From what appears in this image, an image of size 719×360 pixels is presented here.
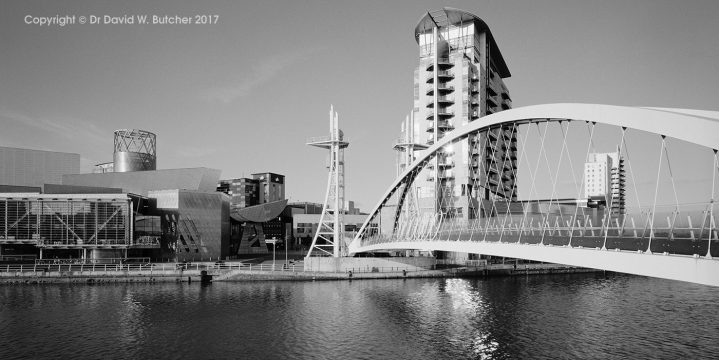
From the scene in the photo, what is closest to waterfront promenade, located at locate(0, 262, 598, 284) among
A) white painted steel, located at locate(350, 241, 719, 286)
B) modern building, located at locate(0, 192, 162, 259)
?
modern building, located at locate(0, 192, 162, 259)

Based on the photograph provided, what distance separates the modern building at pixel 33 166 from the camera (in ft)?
392

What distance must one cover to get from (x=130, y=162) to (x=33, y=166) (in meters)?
41.5

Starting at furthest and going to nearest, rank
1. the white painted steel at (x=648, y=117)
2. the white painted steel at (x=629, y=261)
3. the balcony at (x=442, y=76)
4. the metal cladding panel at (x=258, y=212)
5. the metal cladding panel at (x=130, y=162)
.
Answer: the metal cladding panel at (x=258, y=212), the balcony at (x=442, y=76), the metal cladding panel at (x=130, y=162), the white painted steel at (x=629, y=261), the white painted steel at (x=648, y=117)

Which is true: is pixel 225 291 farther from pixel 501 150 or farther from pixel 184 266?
pixel 501 150

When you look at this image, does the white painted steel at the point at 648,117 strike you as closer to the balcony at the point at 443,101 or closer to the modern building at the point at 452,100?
the modern building at the point at 452,100

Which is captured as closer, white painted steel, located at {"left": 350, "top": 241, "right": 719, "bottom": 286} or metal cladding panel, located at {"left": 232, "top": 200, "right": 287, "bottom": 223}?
white painted steel, located at {"left": 350, "top": 241, "right": 719, "bottom": 286}

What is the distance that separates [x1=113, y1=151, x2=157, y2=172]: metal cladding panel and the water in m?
41.4

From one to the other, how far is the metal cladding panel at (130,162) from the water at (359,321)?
41.4 m

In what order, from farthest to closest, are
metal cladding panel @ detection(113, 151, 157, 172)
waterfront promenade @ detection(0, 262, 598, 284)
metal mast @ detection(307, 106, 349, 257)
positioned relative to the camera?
metal cladding panel @ detection(113, 151, 157, 172) → metal mast @ detection(307, 106, 349, 257) → waterfront promenade @ detection(0, 262, 598, 284)

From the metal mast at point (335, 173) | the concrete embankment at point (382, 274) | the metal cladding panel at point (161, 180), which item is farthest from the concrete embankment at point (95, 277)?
the metal cladding panel at point (161, 180)

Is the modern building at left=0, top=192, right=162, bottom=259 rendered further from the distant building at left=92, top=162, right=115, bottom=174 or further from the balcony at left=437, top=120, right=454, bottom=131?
the distant building at left=92, top=162, right=115, bottom=174

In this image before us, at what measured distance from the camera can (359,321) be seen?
4044 centimetres

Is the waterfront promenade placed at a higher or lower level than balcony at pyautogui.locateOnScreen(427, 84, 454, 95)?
lower

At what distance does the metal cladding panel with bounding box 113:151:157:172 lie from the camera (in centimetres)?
9631
